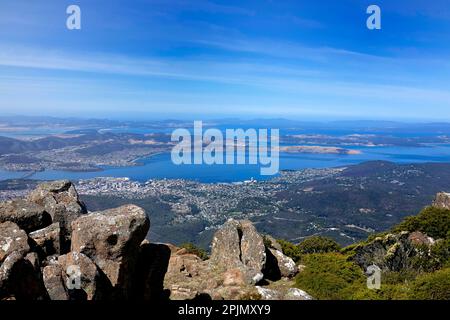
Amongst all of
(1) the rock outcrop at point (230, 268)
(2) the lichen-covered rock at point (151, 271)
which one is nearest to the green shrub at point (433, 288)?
(1) the rock outcrop at point (230, 268)

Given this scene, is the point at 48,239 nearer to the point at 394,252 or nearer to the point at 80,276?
the point at 80,276

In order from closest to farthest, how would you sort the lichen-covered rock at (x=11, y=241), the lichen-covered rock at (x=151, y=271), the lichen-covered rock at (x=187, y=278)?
the lichen-covered rock at (x=11, y=241)
the lichen-covered rock at (x=187, y=278)
the lichen-covered rock at (x=151, y=271)

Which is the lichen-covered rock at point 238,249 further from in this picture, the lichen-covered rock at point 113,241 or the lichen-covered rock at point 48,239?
the lichen-covered rock at point 48,239

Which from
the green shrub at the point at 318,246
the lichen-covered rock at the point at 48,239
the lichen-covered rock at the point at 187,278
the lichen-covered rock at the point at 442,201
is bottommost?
the green shrub at the point at 318,246

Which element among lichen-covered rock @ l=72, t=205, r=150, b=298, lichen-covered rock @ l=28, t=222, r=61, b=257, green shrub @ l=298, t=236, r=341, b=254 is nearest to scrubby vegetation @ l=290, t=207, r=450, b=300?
green shrub @ l=298, t=236, r=341, b=254

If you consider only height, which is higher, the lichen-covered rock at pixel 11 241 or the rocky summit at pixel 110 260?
the lichen-covered rock at pixel 11 241
